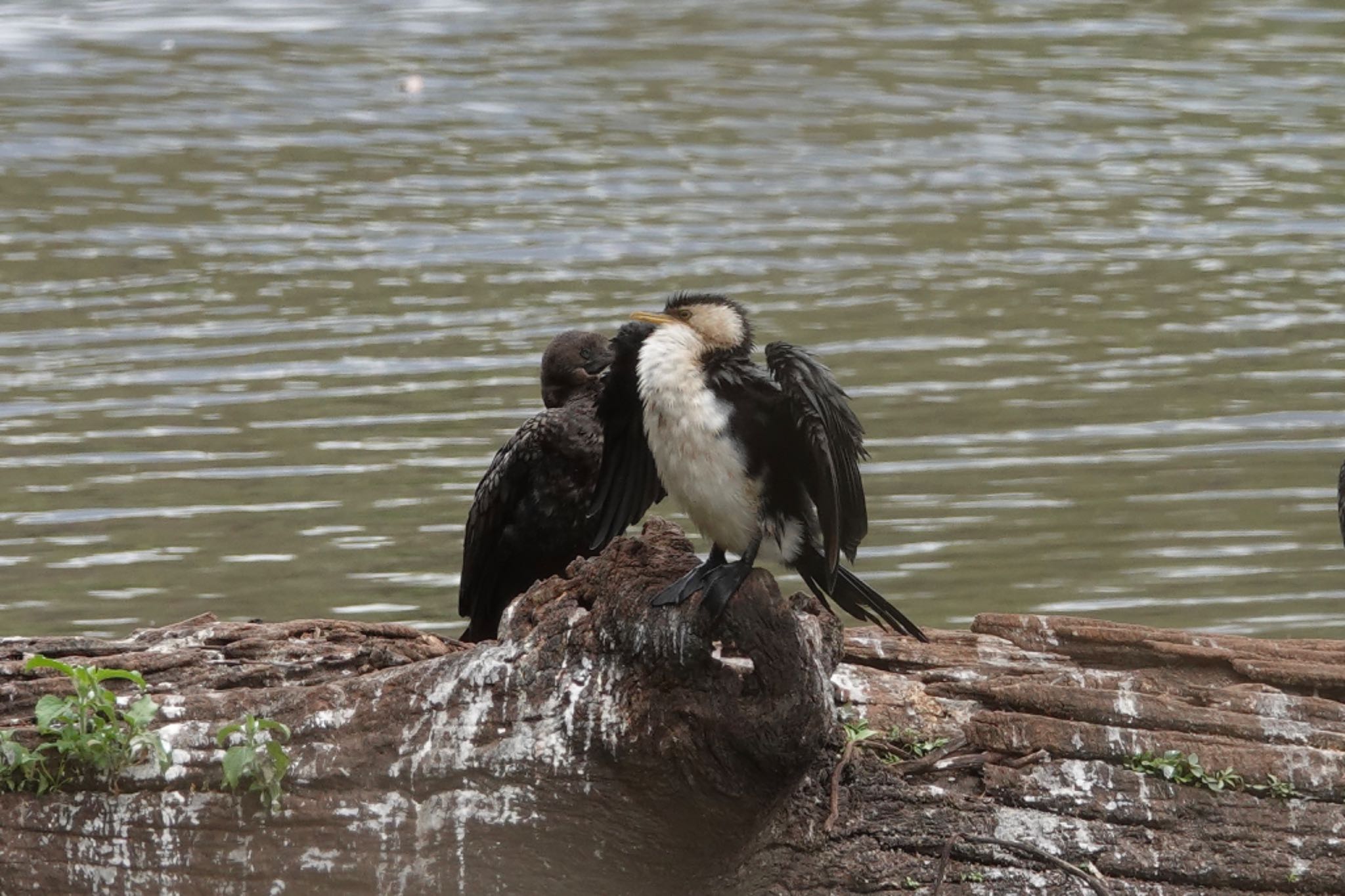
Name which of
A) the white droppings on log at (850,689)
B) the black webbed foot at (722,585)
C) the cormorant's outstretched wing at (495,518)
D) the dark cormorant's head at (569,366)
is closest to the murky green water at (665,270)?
the cormorant's outstretched wing at (495,518)

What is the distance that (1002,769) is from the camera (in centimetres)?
410

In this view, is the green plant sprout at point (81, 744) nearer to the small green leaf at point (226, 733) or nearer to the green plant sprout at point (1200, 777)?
the small green leaf at point (226, 733)

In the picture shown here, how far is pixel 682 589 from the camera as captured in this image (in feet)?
13.3

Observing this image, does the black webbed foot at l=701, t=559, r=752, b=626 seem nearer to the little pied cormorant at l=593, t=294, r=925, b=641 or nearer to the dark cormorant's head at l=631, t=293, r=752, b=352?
the little pied cormorant at l=593, t=294, r=925, b=641

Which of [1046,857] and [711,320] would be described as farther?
[711,320]

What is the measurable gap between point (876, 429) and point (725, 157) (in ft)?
15.7

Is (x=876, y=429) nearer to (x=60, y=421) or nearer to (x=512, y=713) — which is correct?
(x=60, y=421)

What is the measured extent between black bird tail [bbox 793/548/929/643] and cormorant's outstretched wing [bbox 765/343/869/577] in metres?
0.19

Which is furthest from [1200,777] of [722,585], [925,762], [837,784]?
[722,585]

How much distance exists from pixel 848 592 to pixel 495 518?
170cm

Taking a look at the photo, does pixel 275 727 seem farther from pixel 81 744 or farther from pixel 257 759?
pixel 81 744

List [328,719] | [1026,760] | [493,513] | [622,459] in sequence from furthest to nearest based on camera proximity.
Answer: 1. [493,513]
2. [622,459]
3. [328,719]
4. [1026,760]

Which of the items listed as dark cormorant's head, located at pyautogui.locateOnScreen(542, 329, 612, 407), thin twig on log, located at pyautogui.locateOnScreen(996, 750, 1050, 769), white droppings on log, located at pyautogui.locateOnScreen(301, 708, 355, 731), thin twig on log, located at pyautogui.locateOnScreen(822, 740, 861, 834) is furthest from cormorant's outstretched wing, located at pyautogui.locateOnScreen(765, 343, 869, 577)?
dark cormorant's head, located at pyautogui.locateOnScreen(542, 329, 612, 407)

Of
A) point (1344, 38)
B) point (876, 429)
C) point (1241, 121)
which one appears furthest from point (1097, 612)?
point (1344, 38)
